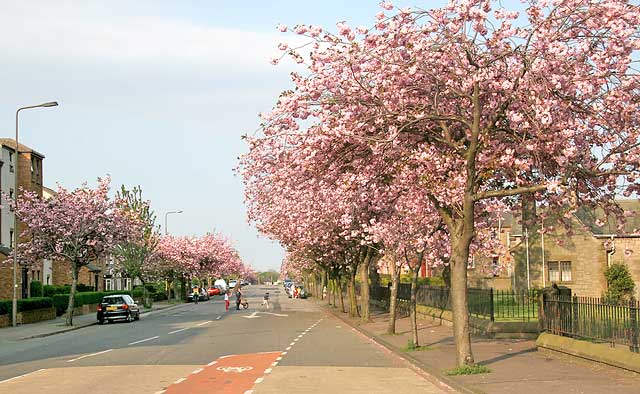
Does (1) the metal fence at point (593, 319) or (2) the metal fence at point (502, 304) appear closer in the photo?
(1) the metal fence at point (593, 319)

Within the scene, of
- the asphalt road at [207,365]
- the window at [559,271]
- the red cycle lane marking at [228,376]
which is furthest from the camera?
the window at [559,271]

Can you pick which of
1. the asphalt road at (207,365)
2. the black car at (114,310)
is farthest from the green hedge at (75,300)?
the asphalt road at (207,365)

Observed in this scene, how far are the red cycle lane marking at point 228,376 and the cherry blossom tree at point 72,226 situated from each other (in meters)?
23.5

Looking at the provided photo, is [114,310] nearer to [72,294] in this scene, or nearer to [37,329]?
[72,294]

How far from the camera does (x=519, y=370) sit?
17031mm

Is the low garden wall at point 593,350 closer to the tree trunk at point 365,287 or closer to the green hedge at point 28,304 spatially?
the tree trunk at point 365,287

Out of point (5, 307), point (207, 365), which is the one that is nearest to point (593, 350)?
point (207, 365)

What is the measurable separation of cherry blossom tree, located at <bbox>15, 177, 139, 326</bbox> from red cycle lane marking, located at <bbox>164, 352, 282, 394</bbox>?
23488mm

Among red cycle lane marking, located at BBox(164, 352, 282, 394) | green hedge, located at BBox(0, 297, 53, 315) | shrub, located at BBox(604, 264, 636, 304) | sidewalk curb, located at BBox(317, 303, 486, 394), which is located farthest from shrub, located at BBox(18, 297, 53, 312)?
shrub, located at BBox(604, 264, 636, 304)

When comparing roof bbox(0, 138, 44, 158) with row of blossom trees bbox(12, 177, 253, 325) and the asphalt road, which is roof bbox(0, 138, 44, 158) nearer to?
row of blossom trees bbox(12, 177, 253, 325)

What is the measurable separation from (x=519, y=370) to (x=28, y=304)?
34.1 meters

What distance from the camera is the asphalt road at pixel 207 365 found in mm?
15438

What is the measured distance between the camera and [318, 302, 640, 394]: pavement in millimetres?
14156

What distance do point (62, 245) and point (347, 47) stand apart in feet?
103
